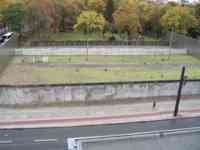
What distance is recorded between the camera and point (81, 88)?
95.0ft

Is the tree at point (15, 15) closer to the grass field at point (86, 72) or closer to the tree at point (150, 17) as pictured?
the grass field at point (86, 72)

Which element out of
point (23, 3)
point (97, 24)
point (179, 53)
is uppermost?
point (23, 3)

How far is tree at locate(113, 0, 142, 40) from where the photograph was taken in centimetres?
6219

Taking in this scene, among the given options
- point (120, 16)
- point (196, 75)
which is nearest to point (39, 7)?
point (120, 16)

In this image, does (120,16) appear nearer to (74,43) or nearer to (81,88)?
(74,43)

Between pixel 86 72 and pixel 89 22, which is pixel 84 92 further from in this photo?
pixel 89 22

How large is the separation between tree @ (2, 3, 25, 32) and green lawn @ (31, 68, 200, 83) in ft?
75.4

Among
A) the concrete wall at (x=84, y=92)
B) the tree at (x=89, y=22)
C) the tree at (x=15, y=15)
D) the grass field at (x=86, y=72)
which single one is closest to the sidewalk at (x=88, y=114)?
the concrete wall at (x=84, y=92)

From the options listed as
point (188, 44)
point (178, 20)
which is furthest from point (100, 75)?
point (178, 20)

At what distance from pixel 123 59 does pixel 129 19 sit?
683 inches

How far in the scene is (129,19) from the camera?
61938 mm

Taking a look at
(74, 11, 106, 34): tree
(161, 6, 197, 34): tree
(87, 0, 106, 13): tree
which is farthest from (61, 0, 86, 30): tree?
(161, 6, 197, 34): tree

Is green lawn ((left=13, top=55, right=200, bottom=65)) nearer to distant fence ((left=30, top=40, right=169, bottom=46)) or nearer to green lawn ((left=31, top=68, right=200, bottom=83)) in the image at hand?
green lawn ((left=31, top=68, right=200, bottom=83))

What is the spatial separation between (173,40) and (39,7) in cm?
2511
